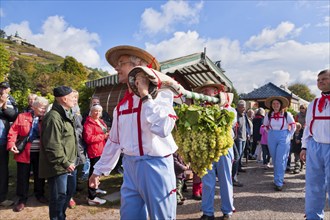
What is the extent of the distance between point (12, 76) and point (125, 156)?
52.0 metres

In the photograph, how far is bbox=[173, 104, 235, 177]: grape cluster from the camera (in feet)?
9.12

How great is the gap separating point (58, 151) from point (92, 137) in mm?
1984

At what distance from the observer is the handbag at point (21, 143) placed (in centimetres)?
498

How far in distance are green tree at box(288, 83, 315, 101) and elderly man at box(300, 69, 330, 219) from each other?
6714 centimetres

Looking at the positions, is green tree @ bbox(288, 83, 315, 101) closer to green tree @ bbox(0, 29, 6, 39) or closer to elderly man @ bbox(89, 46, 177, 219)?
elderly man @ bbox(89, 46, 177, 219)

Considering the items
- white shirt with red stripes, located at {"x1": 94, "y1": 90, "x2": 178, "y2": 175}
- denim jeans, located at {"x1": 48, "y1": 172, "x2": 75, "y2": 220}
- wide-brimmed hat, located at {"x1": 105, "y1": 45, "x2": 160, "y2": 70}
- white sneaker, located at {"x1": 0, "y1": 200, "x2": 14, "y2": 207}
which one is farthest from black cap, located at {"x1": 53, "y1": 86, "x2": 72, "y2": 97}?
white sneaker, located at {"x1": 0, "y1": 200, "x2": 14, "y2": 207}

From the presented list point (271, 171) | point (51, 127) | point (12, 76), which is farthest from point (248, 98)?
point (51, 127)

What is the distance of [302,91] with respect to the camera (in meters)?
64.8

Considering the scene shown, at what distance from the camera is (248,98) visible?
4503 cm

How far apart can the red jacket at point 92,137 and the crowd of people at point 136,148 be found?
0.02m

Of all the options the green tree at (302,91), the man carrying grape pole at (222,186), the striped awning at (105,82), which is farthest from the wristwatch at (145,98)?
the green tree at (302,91)

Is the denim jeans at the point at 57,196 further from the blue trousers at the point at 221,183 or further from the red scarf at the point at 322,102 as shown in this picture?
the red scarf at the point at 322,102

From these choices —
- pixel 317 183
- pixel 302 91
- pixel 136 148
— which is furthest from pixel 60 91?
pixel 302 91

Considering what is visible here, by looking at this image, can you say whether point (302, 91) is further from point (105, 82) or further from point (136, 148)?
point (136, 148)
